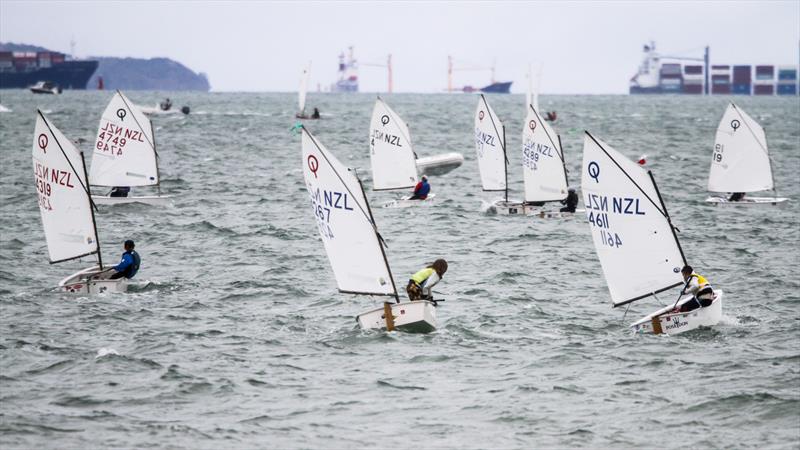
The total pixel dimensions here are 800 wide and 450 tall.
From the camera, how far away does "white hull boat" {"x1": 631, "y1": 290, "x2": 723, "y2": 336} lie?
25953 mm

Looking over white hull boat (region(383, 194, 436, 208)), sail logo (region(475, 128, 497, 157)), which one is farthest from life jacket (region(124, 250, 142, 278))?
sail logo (region(475, 128, 497, 157))

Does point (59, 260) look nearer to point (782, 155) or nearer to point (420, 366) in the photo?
point (420, 366)

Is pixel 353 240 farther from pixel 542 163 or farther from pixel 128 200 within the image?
pixel 128 200

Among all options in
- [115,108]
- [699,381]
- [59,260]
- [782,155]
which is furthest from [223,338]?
[782,155]

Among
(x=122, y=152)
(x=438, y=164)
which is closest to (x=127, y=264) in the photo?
(x=122, y=152)

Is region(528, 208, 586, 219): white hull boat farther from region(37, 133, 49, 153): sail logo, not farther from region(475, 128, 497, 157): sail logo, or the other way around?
region(37, 133, 49, 153): sail logo

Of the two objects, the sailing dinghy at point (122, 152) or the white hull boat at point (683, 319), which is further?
the sailing dinghy at point (122, 152)

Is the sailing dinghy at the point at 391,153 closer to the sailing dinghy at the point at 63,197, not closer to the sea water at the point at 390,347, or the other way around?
the sea water at the point at 390,347

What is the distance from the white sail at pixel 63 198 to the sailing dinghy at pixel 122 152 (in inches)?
587

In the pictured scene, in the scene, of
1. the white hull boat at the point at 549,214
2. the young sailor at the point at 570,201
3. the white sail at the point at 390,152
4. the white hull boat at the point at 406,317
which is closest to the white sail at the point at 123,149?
the white sail at the point at 390,152

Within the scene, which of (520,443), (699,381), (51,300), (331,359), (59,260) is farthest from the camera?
(59,260)

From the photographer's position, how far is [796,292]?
32031mm

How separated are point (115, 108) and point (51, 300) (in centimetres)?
1979

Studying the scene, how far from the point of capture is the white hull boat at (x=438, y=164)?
6750cm
